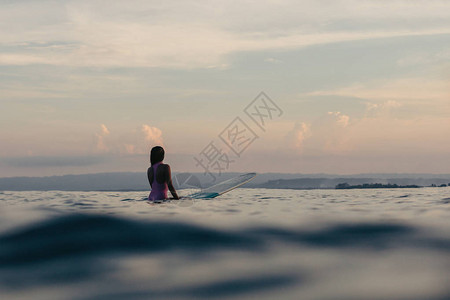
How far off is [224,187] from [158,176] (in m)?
4.45

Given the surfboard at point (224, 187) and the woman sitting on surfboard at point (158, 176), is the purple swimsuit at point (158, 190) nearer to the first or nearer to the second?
the woman sitting on surfboard at point (158, 176)

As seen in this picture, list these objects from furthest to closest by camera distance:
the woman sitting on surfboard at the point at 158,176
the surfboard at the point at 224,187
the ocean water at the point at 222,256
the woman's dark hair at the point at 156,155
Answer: the surfboard at the point at 224,187, the woman's dark hair at the point at 156,155, the woman sitting on surfboard at the point at 158,176, the ocean water at the point at 222,256

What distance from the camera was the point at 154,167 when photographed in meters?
12.1

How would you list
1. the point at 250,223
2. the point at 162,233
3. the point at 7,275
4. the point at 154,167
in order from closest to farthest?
1. the point at 7,275
2. the point at 162,233
3. the point at 250,223
4. the point at 154,167

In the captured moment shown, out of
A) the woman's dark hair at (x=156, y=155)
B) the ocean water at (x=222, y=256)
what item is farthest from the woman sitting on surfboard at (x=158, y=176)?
the ocean water at (x=222, y=256)

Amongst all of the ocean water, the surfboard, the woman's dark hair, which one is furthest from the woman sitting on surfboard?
the ocean water

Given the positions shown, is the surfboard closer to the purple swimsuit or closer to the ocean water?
the purple swimsuit

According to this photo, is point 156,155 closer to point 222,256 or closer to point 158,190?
point 158,190

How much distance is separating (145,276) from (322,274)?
189 cm

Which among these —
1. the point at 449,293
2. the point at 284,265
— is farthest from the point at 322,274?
the point at 449,293

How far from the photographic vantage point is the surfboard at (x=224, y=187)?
14744mm

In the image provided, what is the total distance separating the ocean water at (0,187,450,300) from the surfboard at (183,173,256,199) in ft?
19.8

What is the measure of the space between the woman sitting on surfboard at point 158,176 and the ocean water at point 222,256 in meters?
3.35

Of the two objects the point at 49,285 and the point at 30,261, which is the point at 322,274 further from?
the point at 30,261
